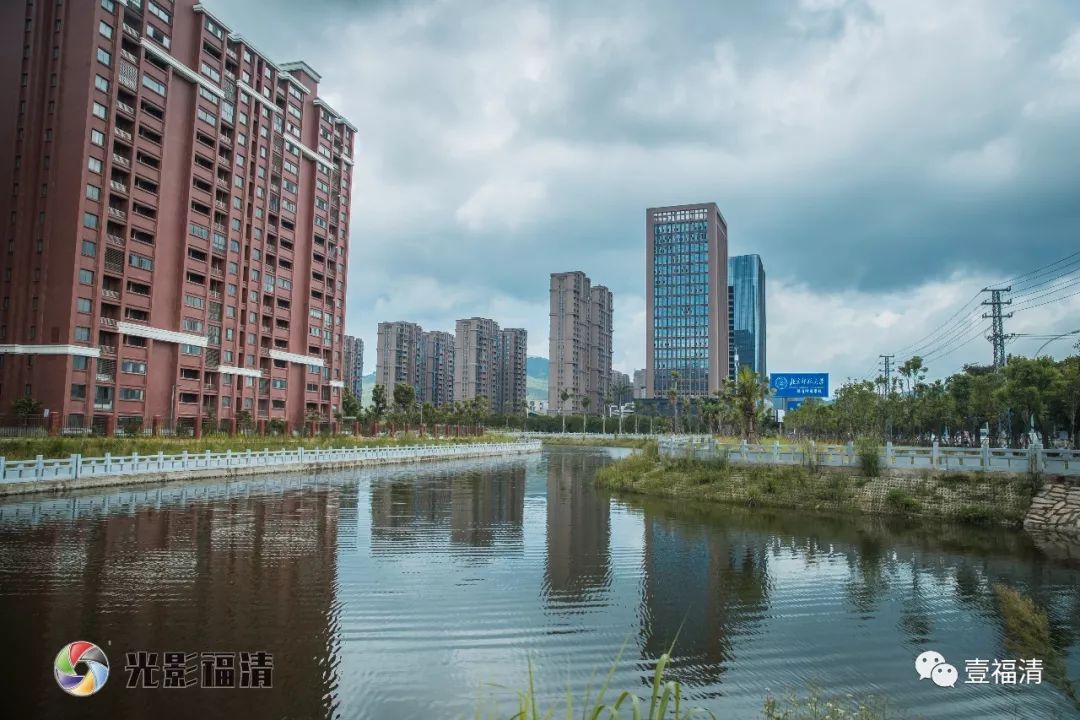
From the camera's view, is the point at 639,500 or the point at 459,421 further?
the point at 459,421

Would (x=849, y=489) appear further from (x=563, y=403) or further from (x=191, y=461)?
(x=563, y=403)

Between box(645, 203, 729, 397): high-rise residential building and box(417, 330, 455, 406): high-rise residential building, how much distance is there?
61.4 meters

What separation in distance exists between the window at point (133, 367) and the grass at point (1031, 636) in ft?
195

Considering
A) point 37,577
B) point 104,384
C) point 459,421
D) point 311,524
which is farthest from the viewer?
point 459,421

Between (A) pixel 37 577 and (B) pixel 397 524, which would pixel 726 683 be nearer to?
(A) pixel 37 577

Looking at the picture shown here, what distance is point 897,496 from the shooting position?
25844mm

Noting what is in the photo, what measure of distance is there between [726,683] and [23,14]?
71074 mm

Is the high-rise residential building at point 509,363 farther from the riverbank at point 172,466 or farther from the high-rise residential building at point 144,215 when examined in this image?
the riverbank at point 172,466

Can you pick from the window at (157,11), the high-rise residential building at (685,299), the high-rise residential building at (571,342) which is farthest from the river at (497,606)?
the high-rise residential building at (571,342)

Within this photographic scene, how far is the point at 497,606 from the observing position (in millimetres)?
13297

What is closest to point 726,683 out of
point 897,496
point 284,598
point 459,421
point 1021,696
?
point 1021,696

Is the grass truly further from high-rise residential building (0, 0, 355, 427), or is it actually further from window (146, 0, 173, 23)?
window (146, 0, 173, 23)

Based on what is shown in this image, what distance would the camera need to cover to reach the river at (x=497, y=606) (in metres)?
9.07

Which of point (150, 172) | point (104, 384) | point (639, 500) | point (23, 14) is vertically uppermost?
point (23, 14)
